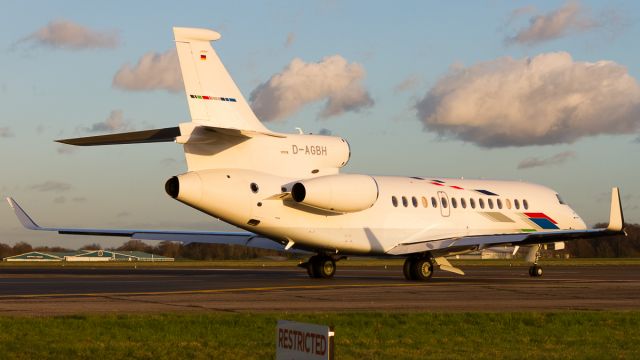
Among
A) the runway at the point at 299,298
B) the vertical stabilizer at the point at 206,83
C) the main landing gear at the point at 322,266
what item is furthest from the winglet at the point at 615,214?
the vertical stabilizer at the point at 206,83

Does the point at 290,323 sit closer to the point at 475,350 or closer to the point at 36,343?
the point at 475,350

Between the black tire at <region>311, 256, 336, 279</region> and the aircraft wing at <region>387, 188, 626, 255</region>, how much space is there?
214 cm

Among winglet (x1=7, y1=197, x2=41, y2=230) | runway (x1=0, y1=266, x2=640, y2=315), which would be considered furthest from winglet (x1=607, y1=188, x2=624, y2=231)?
winglet (x1=7, y1=197, x2=41, y2=230)

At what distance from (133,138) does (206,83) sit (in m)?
2.74

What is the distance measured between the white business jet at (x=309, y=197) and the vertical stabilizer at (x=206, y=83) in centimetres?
3

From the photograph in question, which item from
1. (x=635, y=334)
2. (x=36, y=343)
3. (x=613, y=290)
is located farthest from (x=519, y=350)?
(x=613, y=290)

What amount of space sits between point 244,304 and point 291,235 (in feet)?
34.2

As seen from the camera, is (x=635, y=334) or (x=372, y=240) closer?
(x=635, y=334)

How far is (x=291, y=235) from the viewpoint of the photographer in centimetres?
2938

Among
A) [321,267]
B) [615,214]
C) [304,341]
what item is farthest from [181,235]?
[304,341]

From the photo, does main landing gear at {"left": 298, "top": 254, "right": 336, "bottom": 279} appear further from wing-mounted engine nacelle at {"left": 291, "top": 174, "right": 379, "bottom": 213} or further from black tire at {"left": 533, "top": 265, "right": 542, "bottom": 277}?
black tire at {"left": 533, "top": 265, "right": 542, "bottom": 277}

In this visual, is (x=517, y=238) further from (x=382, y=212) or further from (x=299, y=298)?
(x=299, y=298)

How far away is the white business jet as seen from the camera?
26.7 metres

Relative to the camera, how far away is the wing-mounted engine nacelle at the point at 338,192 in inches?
1104
